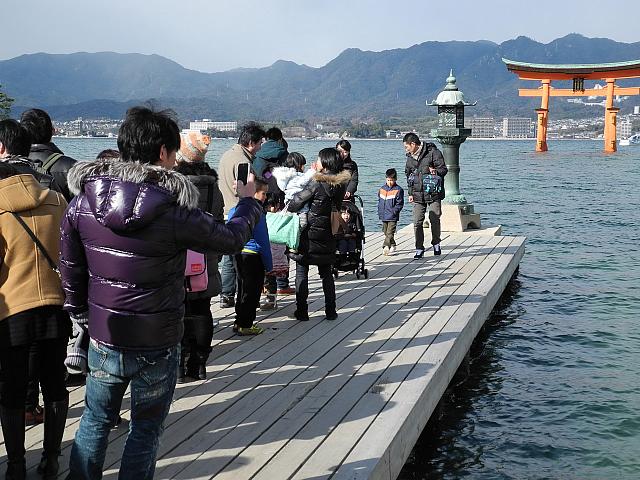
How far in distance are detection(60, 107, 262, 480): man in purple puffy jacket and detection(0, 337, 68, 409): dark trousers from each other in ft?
2.02

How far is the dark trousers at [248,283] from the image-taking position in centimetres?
580

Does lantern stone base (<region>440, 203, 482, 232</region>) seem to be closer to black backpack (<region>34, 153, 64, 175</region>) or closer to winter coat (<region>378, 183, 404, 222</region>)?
winter coat (<region>378, 183, 404, 222</region>)

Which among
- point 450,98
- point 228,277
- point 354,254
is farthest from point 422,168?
point 228,277

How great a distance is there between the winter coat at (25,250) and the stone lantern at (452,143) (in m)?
9.43

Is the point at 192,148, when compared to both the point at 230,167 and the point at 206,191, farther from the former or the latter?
the point at 230,167

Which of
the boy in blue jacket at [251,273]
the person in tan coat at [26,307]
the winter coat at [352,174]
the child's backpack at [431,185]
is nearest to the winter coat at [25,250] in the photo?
the person in tan coat at [26,307]

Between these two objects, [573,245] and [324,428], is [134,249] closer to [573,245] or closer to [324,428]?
[324,428]

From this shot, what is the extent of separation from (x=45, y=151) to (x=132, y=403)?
2.62 m

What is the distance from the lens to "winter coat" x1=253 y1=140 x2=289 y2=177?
718 cm

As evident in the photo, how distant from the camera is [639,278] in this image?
1317 centimetres

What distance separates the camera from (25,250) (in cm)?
331

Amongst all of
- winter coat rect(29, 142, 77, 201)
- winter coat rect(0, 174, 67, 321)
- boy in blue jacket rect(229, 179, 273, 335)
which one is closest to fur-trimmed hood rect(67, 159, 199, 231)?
winter coat rect(0, 174, 67, 321)

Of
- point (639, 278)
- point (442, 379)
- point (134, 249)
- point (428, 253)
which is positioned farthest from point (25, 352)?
point (639, 278)

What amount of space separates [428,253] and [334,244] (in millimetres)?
4159
